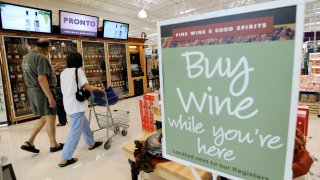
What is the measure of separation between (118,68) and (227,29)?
6748 millimetres

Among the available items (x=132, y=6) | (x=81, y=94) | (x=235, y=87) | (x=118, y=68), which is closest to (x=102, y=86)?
(x=81, y=94)

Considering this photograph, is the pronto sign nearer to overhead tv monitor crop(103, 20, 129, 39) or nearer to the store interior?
the store interior

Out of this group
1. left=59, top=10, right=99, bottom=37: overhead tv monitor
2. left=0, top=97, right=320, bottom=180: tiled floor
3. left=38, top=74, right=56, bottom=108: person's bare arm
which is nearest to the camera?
left=0, top=97, right=320, bottom=180: tiled floor

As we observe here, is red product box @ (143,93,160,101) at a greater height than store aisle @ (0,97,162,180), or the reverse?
red product box @ (143,93,160,101)

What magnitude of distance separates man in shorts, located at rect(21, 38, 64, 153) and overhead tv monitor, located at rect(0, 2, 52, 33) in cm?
234

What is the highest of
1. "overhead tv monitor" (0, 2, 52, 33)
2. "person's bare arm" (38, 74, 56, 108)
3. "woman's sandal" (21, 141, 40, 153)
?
"overhead tv monitor" (0, 2, 52, 33)

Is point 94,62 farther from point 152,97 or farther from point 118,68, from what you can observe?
point 152,97

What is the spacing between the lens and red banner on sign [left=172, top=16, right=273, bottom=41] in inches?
26.6

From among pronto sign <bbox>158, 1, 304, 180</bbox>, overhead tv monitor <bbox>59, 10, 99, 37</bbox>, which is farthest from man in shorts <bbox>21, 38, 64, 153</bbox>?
overhead tv monitor <bbox>59, 10, 99, 37</bbox>

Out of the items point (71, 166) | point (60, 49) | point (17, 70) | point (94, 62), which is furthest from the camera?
point (94, 62)

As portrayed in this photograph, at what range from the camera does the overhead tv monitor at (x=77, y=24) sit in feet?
17.1

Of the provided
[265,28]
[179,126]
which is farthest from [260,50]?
[179,126]

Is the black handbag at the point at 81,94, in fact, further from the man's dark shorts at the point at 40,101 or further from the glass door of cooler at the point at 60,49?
the glass door of cooler at the point at 60,49

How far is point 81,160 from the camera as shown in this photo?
2.70 metres
